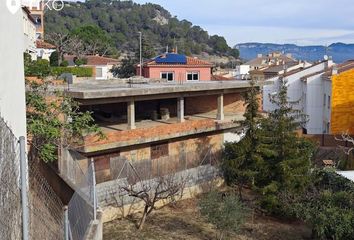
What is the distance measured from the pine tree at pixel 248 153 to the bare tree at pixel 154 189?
206 centimetres

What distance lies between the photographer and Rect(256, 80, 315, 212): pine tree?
16141mm

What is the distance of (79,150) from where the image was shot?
56.2 feet

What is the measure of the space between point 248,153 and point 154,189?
3797mm

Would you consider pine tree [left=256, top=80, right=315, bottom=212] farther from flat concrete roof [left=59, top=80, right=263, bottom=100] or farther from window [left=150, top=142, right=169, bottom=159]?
window [left=150, top=142, right=169, bottom=159]

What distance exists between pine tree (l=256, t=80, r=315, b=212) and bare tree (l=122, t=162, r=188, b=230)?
3.22m

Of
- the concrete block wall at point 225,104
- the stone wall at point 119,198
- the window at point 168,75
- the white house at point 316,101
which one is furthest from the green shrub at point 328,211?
the window at point 168,75

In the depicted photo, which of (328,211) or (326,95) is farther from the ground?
(326,95)

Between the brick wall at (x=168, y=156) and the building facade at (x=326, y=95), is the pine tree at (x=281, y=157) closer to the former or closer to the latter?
the brick wall at (x=168, y=156)

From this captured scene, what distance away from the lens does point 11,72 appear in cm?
659

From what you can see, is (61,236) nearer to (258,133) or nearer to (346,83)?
(258,133)

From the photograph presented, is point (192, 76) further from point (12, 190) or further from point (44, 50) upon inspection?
point (12, 190)

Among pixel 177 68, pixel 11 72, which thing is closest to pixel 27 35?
pixel 177 68

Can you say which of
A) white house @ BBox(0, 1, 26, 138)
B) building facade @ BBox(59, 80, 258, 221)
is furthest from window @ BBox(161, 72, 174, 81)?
white house @ BBox(0, 1, 26, 138)

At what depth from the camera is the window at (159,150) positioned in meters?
20.6
